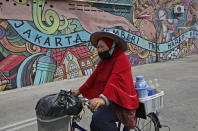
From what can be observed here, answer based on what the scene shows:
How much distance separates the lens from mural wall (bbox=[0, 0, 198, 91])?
279 inches

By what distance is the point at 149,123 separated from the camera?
2.71m

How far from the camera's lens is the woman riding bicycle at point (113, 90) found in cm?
197

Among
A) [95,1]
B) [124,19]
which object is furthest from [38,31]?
[124,19]

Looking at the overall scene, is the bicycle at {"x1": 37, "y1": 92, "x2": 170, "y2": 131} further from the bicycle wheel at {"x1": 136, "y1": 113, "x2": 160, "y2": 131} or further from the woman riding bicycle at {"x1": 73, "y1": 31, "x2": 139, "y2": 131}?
the woman riding bicycle at {"x1": 73, "y1": 31, "x2": 139, "y2": 131}

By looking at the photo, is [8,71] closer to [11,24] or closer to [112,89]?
[11,24]

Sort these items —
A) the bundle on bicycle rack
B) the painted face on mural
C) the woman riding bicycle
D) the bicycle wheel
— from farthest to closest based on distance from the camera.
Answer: the painted face on mural, the bicycle wheel, the woman riding bicycle, the bundle on bicycle rack

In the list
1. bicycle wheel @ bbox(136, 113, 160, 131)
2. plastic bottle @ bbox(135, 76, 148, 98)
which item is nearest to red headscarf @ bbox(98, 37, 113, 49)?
plastic bottle @ bbox(135, 76, 148, 98)

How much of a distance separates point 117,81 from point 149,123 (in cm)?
107

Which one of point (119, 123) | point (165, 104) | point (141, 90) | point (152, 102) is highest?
point (141, 90)

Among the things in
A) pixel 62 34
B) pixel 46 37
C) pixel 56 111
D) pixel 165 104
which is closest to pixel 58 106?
pixel 56 111

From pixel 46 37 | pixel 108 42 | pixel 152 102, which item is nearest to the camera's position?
pixel 108 42

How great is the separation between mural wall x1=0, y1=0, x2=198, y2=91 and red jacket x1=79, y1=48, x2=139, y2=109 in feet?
18.6

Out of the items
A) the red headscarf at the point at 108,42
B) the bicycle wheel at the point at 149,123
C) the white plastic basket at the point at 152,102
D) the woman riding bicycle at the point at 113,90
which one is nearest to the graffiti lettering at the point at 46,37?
the woman riding bicycle at the point at 113,90

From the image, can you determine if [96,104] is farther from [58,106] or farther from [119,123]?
[119,123]
